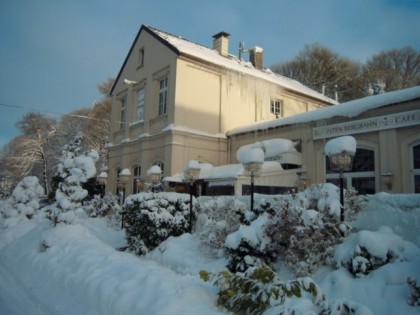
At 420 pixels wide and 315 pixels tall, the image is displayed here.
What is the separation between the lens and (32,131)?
3847 cm

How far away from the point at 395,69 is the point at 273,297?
29.3 meters

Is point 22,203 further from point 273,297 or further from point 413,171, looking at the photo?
point 413,171

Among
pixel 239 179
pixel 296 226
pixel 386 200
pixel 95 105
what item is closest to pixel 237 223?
pixel 296 226

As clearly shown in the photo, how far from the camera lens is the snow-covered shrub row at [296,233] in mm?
5750

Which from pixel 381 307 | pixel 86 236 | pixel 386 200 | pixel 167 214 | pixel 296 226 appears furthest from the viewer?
pixel 86 236

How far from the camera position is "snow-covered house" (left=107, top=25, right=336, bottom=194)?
17328 mm

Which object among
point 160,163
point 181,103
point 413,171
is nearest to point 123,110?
point 160,163

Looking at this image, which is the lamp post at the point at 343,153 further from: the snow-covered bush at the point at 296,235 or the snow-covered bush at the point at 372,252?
the snow-covered bush at the point at 372,252

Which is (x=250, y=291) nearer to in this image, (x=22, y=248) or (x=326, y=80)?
(x=22, y=248)

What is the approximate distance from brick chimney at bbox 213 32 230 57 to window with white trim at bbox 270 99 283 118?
4166 mm

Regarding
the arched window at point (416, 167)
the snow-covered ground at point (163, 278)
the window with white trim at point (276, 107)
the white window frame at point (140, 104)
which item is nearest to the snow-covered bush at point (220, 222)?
the snow-covered ground at point (163, 278)

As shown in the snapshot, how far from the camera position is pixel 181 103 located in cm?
1723

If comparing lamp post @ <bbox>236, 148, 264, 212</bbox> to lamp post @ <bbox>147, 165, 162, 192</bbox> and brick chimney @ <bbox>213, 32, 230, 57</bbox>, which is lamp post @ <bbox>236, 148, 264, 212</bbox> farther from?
brick chimney @ <bbox>213, 32, 230, 57</bbox>

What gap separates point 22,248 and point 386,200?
30.9ft
